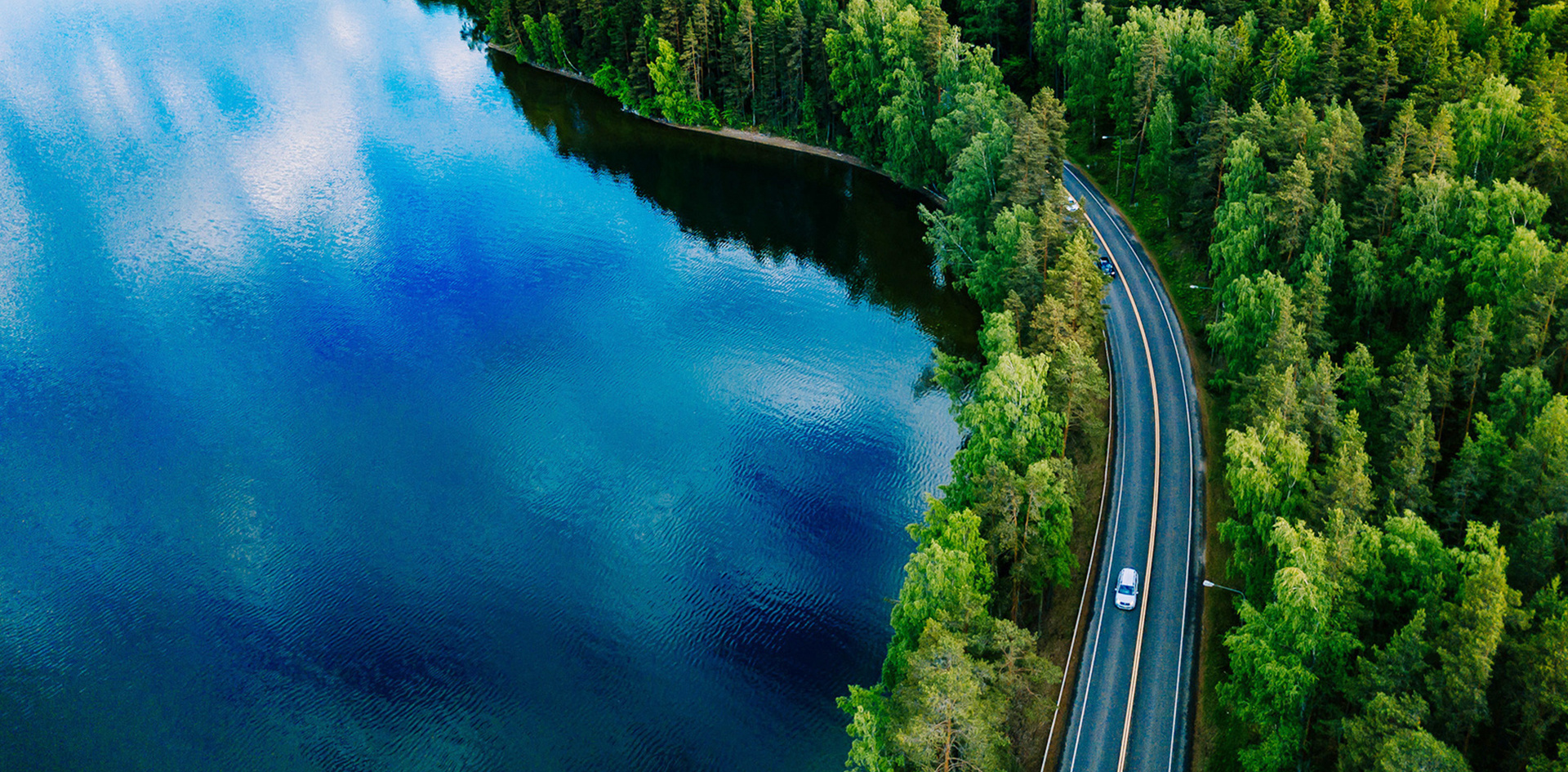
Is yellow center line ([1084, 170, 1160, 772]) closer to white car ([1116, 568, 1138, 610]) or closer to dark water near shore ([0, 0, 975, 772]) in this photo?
white car ([1116, 568, 1138, 610])

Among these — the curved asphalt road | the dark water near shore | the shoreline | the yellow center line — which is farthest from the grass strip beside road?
the shoreline

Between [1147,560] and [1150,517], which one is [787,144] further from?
[1147,560]

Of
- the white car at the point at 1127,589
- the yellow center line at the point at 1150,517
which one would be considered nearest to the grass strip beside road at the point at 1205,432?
the yellow center line at the point at 1150,517

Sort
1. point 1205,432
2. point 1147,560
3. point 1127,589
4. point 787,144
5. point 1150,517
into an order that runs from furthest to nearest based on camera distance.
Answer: point 787,144
point 1205,432
point 1150,517
point 1147,560
point 1127,589

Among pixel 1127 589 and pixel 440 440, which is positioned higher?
pixel 1127 589

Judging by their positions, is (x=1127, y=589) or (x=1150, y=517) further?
(x=1150, y=517)

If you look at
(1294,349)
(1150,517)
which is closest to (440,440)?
(1150,517)

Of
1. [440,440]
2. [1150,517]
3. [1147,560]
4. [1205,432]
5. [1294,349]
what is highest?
[1294,349]

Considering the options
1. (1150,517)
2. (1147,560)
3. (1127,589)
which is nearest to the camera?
(1127,589)
